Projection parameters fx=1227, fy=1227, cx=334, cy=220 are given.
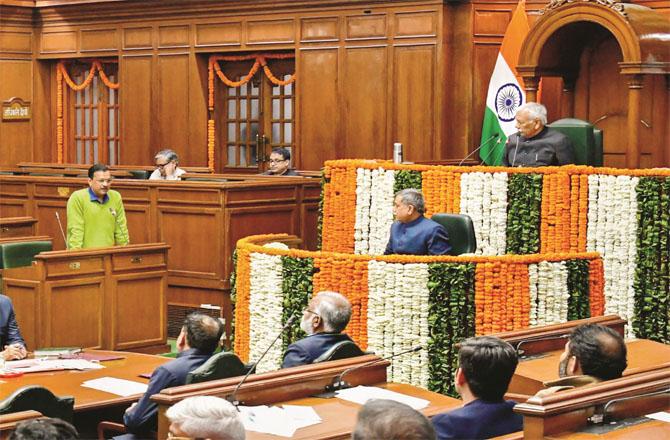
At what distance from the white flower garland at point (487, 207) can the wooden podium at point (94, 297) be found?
2.57m

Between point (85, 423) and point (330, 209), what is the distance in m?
5.27

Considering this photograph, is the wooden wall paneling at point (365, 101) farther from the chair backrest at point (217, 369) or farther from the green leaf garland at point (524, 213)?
the chair backrest at point (217, 369)

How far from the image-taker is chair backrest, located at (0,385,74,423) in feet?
16.4

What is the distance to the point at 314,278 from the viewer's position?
834 cm

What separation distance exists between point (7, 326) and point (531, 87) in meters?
6.48

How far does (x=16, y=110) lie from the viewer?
17562 millimetres

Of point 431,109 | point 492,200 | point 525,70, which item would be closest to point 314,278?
point 492,200

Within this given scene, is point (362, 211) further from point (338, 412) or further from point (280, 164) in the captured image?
point (338, 412)

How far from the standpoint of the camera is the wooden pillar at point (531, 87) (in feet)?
39.6

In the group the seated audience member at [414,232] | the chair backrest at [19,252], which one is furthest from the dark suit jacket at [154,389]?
the chair backrest at [19,252]

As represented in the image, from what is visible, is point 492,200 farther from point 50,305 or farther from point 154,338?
point 50,305

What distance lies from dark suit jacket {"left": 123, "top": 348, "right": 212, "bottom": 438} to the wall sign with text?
12.5 m

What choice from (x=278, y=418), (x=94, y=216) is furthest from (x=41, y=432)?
(x=94, y=216)

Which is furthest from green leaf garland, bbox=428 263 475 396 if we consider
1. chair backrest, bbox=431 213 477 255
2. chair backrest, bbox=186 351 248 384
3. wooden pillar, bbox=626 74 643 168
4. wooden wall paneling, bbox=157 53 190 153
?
wooden wall paneling, bbox=157 53 190 153
